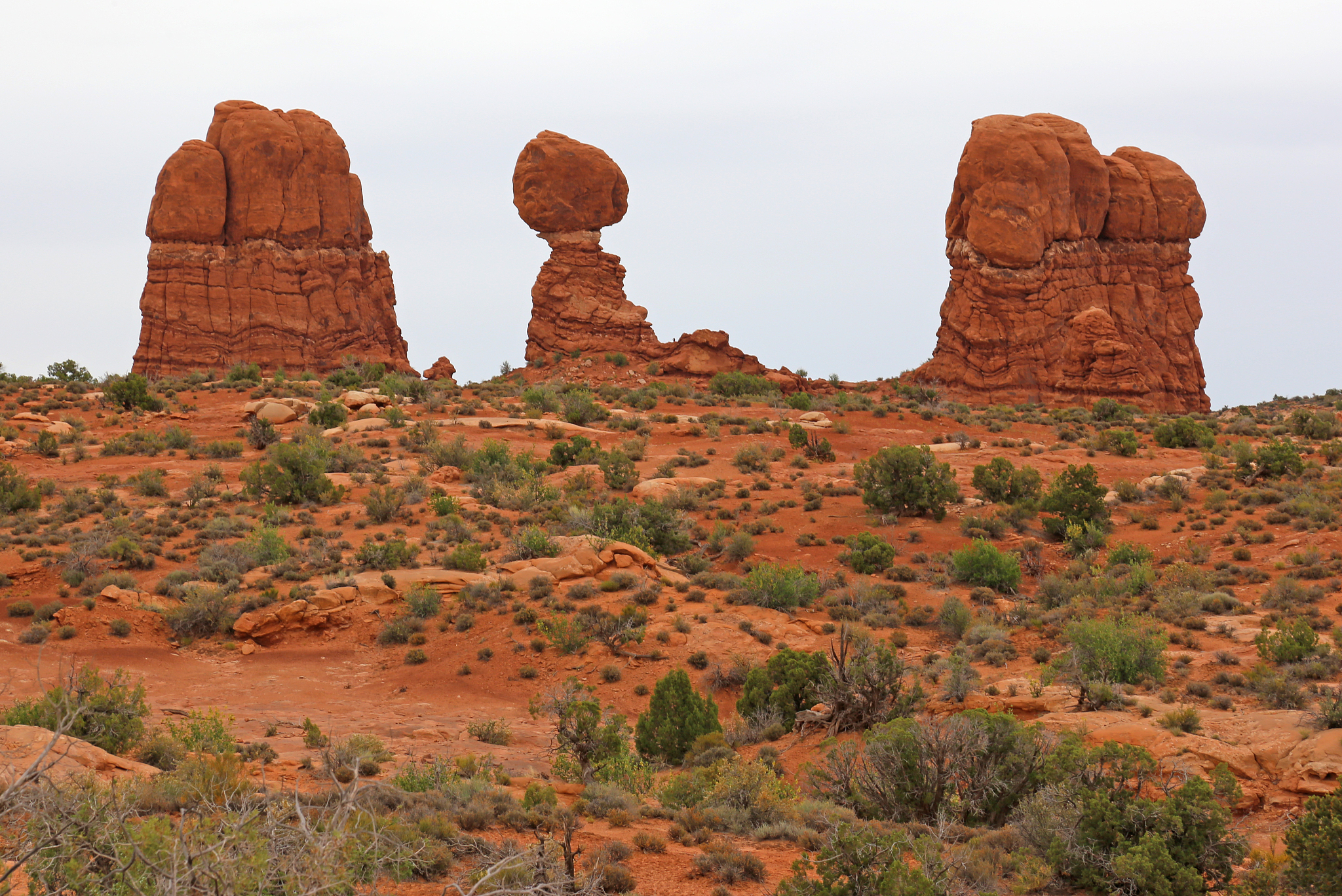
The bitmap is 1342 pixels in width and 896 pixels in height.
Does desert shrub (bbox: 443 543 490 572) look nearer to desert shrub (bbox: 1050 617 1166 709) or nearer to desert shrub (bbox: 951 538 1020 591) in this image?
desert shrub (bbox: 951 538 1020 591)

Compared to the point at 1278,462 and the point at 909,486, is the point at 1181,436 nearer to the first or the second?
the point at 1278,462

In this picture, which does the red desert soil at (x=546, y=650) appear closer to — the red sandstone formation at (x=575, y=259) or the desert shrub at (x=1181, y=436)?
the desert shrub at (x=1181, y=436)

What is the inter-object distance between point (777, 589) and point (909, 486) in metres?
7.34

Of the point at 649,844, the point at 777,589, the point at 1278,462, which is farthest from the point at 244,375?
the point at 649,844

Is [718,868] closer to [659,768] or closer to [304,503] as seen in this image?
[659,768]

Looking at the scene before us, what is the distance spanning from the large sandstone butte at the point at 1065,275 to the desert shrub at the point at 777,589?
97.9 feet

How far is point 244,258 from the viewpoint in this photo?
46.1 metres

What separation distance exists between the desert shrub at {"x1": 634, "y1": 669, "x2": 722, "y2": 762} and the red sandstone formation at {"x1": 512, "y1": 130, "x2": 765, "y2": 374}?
3443 centimetres

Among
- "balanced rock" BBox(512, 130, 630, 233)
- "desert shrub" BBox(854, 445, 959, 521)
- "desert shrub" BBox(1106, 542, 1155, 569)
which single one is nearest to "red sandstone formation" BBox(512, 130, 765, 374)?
"balanced rock" BBox(512, 130, 630, 233)

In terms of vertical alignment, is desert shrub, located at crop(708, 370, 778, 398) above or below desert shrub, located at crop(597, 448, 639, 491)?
above

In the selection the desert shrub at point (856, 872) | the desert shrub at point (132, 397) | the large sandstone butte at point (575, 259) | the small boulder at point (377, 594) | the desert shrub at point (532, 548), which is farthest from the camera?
the large sandstone butte at point (575, 259)

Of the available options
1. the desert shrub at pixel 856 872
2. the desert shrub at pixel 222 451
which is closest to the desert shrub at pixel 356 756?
the desert shrub at pixel 856 872

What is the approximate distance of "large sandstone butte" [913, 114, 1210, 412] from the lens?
45.0m

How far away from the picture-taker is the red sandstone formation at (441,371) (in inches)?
1877
